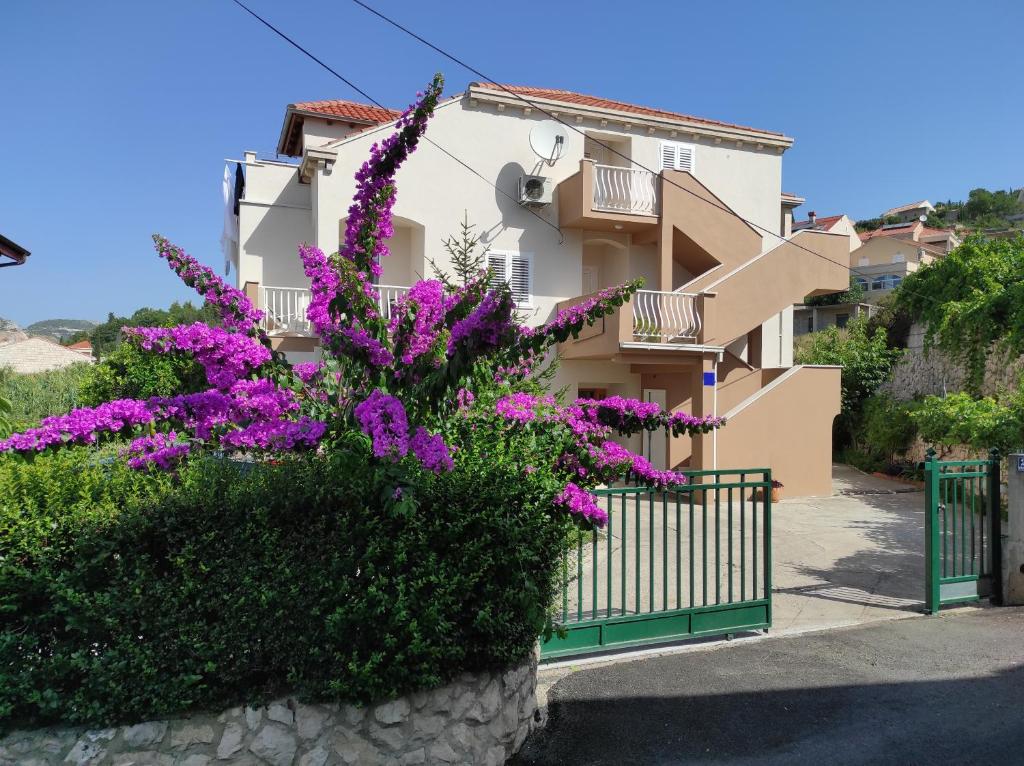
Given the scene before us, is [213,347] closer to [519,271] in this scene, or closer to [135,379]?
[135,379]

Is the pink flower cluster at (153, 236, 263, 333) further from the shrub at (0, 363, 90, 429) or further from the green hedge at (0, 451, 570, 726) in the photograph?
the shrub at (0, 363, 90, 429)

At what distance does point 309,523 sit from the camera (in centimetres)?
378

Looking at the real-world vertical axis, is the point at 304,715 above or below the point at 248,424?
below

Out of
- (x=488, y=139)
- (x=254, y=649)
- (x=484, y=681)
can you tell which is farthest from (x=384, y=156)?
(x=488, y=139)

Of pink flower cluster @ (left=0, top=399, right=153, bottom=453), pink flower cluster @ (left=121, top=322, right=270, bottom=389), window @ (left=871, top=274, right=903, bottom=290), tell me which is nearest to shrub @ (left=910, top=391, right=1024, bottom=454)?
pink flower cluster @ (left=121, top=322, right=270, bottom=389)

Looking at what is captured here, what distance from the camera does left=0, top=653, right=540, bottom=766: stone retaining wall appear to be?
3.33 m

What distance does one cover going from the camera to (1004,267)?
53.7ft

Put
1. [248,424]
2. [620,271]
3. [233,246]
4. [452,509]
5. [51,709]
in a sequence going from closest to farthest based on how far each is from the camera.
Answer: [51,709], [452,509], [248,424], [233,246], [620,271]

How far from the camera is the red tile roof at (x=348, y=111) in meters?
15.3

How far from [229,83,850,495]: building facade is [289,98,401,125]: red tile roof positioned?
0.06 m

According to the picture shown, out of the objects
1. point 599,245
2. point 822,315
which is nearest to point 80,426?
point 599,245

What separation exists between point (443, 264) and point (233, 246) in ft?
15.2

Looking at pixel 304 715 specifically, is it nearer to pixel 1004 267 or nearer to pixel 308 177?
pixel 308 177

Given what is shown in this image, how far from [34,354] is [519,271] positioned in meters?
45.6
